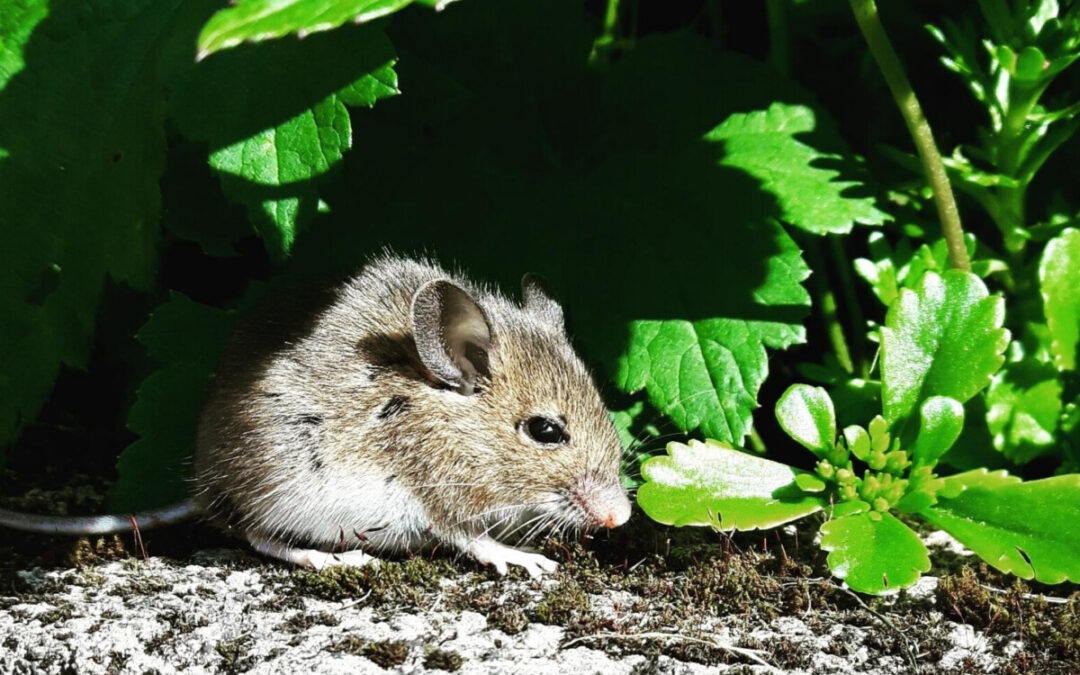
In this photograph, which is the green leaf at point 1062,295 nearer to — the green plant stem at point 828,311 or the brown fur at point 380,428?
the green plant stem at point 828,311

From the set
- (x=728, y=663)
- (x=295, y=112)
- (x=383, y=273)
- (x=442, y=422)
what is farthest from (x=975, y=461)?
(x=295, y=112)

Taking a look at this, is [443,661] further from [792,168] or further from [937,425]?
[792,168]

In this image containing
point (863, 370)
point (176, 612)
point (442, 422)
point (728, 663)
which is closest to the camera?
point (728, 663)

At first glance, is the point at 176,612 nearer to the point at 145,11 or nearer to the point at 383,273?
the point at 383,273

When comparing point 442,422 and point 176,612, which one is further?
point 442,422

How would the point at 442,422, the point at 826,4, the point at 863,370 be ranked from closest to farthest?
1. the point at 442,422
2. the point at 863,370
3. the point at 826,4

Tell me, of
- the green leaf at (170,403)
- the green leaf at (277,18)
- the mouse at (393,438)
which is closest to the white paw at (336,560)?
the mouse at (393,438)
